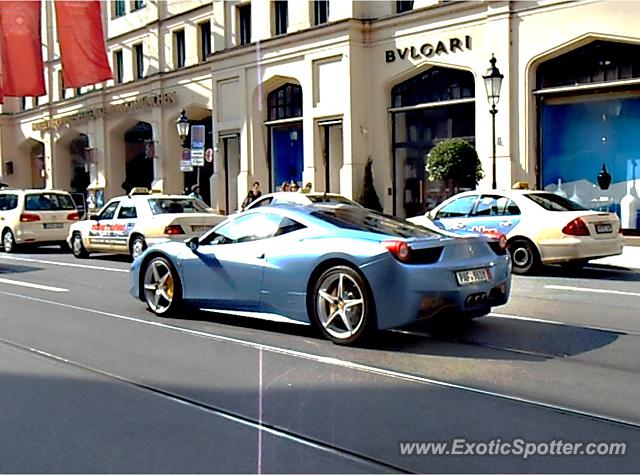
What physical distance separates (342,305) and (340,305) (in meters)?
0.03

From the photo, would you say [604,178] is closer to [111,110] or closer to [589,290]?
[589,290]

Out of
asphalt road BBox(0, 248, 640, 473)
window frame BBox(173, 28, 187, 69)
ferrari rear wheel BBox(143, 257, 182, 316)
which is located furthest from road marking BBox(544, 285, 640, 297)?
window frame BBox(173, 28, 187, 69)

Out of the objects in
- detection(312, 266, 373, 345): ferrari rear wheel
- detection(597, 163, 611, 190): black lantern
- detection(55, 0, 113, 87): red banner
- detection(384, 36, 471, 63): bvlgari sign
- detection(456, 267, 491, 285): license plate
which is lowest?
detection(312, 266, 373, 345): ferrari rear wheel

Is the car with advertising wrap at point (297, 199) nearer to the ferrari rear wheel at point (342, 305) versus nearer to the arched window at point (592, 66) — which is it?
the arched window at point (592, 66)

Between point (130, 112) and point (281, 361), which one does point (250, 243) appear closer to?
point (281, 361)

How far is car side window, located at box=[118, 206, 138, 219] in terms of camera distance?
56.3ft

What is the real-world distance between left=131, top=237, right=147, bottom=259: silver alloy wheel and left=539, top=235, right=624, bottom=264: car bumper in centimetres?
825

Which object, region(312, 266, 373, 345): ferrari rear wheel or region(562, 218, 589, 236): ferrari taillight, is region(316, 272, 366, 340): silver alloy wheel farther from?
region(562, 218, 589, 236): ferrari taillight

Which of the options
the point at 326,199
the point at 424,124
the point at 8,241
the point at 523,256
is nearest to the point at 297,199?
the point at 326,199

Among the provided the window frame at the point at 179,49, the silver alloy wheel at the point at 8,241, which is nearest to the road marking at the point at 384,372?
the silver alloy wheel at the point at 8,241

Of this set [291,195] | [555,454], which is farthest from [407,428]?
[291,195]

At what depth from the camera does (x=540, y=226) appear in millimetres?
13125

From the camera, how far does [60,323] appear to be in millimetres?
9180

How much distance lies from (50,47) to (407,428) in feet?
148
